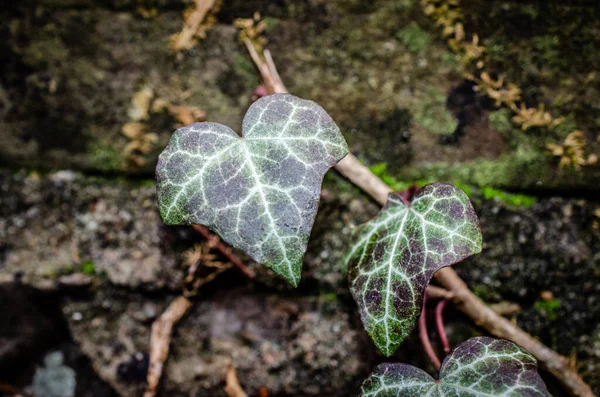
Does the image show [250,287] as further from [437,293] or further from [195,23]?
[195,23]

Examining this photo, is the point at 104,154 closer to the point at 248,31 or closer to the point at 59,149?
the point at 59,149

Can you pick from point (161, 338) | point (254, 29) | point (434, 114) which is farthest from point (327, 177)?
point (161, 338)

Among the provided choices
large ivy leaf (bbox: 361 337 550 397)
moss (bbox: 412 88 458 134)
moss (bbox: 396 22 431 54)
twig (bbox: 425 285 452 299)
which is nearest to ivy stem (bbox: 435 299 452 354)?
twig (bbox: 425 285 452 299)

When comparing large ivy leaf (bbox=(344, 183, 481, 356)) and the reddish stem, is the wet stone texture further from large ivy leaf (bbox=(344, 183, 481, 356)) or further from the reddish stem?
large ivy leaf (bbox=(344, 183, 481, 356))

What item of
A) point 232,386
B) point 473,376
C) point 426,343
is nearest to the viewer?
point 473,376

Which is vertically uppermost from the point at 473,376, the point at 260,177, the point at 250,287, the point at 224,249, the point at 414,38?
the point at 414,38

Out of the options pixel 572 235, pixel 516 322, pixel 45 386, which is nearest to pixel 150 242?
pixel 45 386

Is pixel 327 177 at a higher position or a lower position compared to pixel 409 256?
lower

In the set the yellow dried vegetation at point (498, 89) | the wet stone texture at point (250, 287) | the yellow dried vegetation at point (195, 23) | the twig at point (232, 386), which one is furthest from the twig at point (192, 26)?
the twig at point (232, 386)
